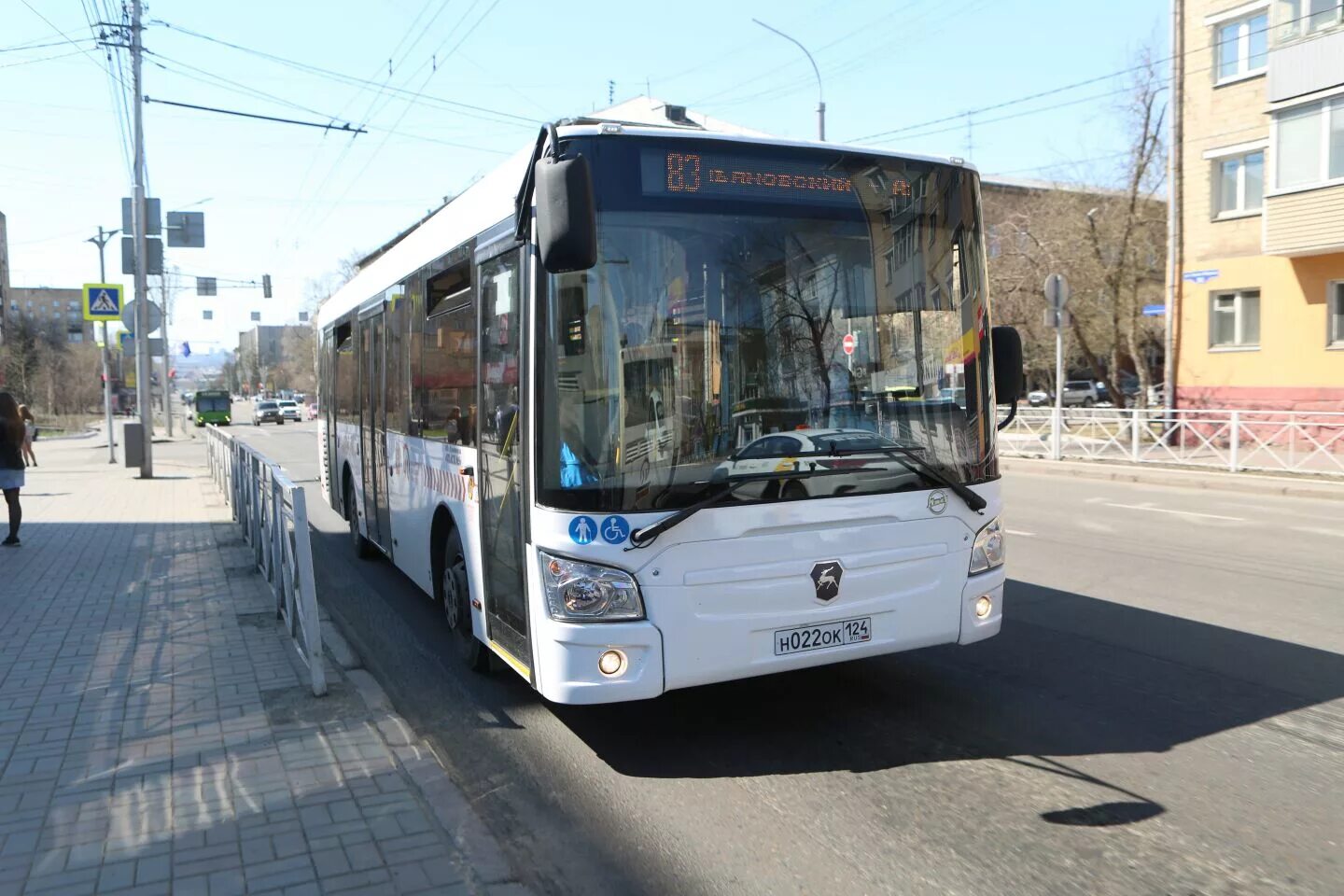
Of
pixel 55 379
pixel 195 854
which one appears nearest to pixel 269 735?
pixel 195 854

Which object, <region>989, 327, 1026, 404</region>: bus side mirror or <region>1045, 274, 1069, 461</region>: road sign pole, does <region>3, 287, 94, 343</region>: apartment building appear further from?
<region>989, 327, 1026, 404</region>: bus side mirror

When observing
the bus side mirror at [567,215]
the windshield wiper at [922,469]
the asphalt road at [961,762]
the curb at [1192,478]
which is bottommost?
the asphalt road at [961,762]

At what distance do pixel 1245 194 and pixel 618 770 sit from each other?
24786 mm

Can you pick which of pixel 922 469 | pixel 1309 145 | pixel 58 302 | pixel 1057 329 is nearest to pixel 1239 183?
pixel 1309 145

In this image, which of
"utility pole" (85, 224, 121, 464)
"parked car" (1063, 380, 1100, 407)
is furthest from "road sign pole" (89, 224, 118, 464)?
"parked car" (1063, 380, 1100, 407)

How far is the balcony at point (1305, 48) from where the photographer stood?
21.2 meters

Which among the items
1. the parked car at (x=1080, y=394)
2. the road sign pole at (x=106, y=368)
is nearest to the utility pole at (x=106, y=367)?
the road sign pole at (x=106, y=368)

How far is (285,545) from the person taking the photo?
707cm

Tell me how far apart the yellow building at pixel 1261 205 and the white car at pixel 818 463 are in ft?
68.3

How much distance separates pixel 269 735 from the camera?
523 centimetres

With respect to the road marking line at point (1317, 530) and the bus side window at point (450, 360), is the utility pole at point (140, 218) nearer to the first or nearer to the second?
the bus side window at point (450, 360)

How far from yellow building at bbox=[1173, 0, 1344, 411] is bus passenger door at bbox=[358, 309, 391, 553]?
2009 cm

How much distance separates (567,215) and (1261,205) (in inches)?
962

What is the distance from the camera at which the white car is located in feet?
15.5
